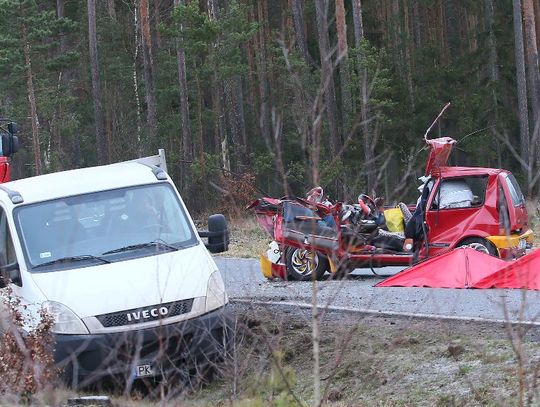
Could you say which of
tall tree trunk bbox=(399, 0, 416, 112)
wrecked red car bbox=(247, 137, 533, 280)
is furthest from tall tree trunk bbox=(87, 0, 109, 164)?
wrecked red car bbox=(247, 137, 533, 280)

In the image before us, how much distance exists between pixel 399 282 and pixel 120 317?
6.00 m

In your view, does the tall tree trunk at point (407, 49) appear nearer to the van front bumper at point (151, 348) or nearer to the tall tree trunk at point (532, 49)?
the tall tree trunk at point (532, 49)

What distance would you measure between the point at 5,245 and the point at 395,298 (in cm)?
506

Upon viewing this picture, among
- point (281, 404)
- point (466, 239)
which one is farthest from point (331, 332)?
point (466, 239)

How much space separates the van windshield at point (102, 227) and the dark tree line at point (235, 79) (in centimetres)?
2363

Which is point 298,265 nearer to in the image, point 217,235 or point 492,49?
point 217,235

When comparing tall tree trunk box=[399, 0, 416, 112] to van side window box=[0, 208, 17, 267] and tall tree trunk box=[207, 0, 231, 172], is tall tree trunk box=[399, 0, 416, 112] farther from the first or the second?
van side window box=[0, 208, 17, 267]

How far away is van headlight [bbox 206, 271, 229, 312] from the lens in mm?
9383

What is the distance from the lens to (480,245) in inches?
619

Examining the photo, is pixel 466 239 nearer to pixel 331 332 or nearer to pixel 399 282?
pixel 399 282

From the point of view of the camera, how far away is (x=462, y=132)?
49.2 meters

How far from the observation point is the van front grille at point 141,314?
29.3ft

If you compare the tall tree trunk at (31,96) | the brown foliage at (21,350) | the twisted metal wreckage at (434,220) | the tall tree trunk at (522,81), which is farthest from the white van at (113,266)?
the tall tree trunk at (31,96)

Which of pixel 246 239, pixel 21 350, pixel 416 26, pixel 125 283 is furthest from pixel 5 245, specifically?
pixel 416 26
